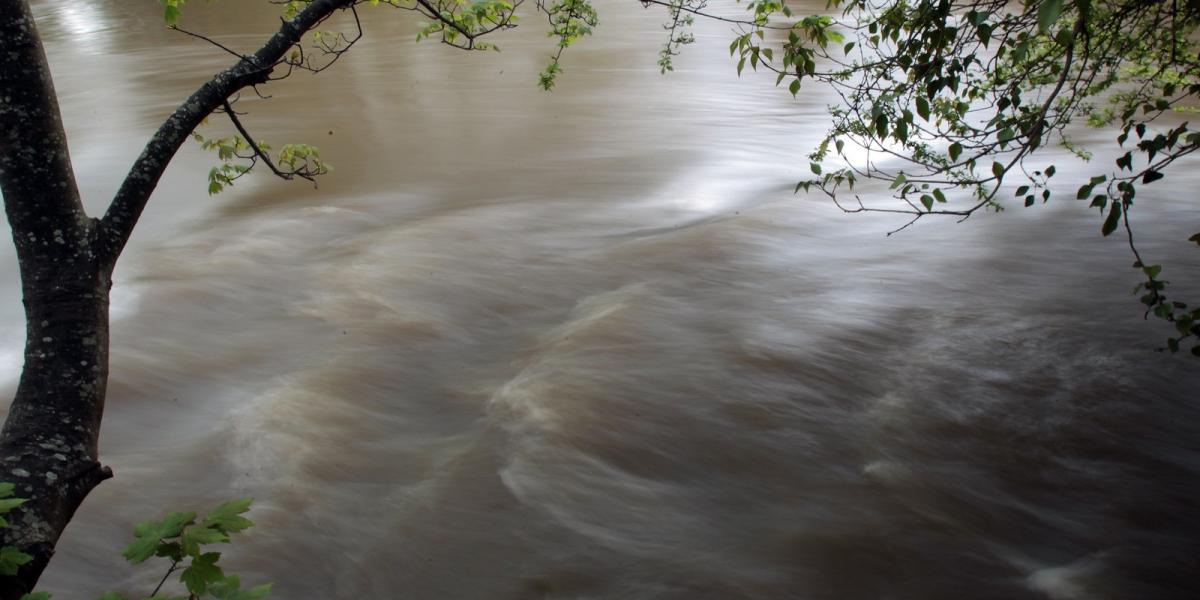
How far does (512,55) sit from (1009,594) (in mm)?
12704

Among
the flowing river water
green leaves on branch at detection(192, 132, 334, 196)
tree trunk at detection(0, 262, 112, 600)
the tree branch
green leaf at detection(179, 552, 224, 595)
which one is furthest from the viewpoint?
the flowing river water

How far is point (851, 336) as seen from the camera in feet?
20.4

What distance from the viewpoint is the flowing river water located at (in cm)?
418

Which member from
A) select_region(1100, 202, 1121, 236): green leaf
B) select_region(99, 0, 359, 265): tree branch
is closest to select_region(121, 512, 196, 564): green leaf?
select_region(99, 0, 359, 265): tree branch

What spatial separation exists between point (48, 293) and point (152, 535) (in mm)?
705

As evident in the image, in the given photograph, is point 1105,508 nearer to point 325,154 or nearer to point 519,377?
point 519,377

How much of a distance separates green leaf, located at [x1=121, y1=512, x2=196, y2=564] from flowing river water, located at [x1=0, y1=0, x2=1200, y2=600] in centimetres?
205

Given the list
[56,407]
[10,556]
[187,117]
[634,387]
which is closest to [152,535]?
[10,556]

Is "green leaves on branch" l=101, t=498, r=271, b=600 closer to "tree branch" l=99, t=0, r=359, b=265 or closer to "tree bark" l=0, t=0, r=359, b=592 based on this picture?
"tree bark" l=0, t=0, r=359, b=592

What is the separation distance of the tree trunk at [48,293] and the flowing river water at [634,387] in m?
1.98

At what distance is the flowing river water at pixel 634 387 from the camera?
13.7 ft

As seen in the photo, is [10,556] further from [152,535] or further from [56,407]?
[56,407]

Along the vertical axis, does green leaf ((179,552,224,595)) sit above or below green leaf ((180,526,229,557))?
below

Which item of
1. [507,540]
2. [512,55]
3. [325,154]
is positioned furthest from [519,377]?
[512,55]
